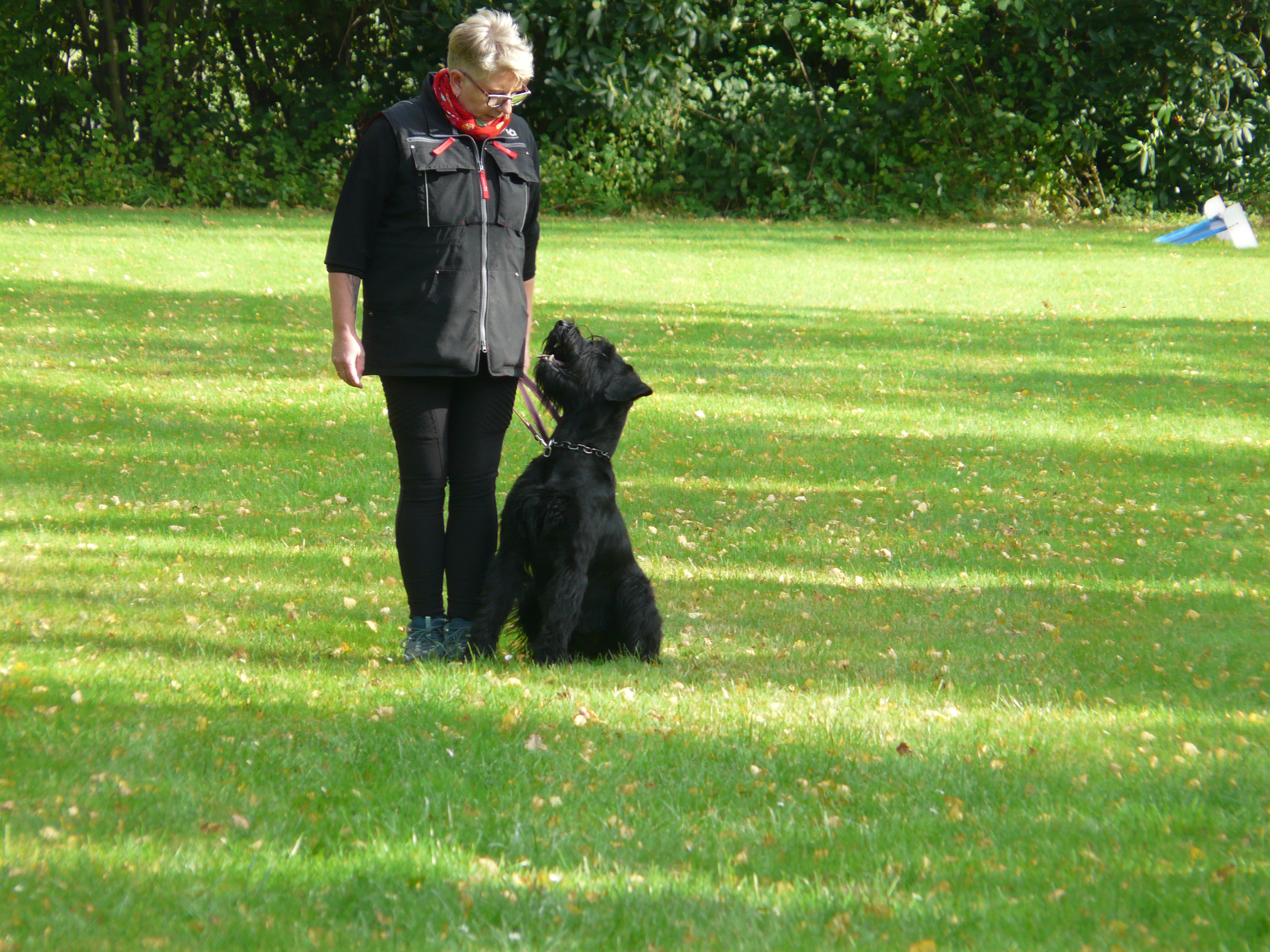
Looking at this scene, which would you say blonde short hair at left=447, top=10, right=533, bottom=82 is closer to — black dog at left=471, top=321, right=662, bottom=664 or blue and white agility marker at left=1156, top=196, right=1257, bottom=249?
black dog at left=471, top=321, right=662, bottom=664

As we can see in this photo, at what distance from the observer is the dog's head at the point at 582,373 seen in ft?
15.9

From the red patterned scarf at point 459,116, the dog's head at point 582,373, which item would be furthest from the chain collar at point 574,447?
the red patterned scarf at point 459,116

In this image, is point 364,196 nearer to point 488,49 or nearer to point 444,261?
point 444,261

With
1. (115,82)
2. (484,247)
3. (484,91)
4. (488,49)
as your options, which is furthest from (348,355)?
(115,82)

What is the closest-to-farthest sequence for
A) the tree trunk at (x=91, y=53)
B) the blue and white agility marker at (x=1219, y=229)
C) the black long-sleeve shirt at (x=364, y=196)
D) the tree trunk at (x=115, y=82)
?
the black long-sleeve shirt at (x=364, y=196)
the blue and white agility marker at (x=1219, y=229)
the tree trunk at (x=115, y=82)
the tree trunk at (x=91, y=53)

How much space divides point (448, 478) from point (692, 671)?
1.24 meters

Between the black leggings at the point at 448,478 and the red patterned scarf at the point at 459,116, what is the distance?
83 centimetres

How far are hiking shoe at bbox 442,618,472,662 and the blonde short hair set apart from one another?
2.04 metres

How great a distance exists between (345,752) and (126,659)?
1.28m

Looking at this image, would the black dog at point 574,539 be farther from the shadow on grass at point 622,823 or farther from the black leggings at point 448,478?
the shadow on grass at point 622,823

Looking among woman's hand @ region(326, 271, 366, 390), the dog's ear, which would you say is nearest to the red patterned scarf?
woman's hand @ region(326, 271, 366, 390)

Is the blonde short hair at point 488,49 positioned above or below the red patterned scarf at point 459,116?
above

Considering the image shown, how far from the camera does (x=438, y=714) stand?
4.05 meters

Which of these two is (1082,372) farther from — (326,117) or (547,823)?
(326,117)
